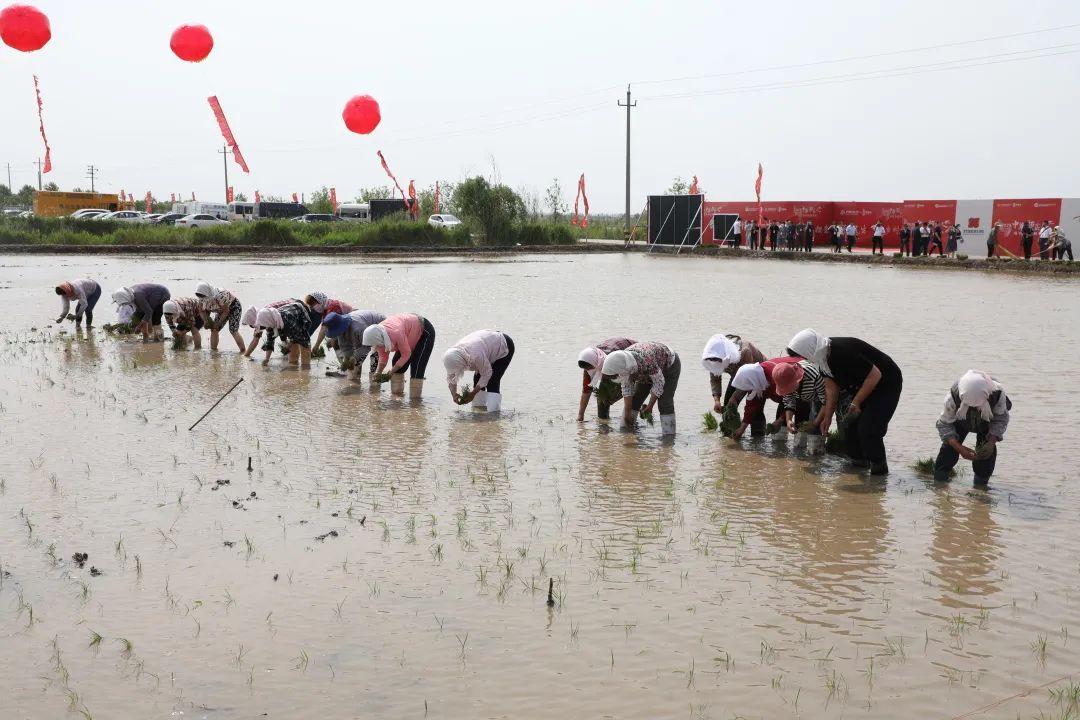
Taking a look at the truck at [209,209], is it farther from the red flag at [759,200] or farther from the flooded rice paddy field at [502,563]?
the flooded rice paddy field at [502,563]

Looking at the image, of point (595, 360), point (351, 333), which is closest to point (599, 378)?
point (595, 360)

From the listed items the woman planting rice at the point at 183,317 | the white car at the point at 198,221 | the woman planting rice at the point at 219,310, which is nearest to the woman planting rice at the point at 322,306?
the woman planting rice at the point at 219,310

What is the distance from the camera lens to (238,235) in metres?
46.1

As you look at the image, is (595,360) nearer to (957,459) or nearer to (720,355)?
(720,355)

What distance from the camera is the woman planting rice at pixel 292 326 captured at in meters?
12.6

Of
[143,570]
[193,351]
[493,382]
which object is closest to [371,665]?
[143,570]

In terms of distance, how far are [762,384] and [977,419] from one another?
175 cm

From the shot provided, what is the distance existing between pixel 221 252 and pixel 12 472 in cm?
3686

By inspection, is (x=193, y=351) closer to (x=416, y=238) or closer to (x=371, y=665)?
(x=371, y=665)

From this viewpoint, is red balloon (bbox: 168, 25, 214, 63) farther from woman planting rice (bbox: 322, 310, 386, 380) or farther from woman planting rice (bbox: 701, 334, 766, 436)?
woman planting rice (bbox: 701, 334, 766, 436)

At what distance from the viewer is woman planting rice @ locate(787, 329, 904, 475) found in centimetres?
756

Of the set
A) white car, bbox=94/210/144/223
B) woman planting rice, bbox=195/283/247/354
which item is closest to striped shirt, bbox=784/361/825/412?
woman planting rice, bbox=195/283/247/354

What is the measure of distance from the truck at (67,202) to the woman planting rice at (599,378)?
54.2 m

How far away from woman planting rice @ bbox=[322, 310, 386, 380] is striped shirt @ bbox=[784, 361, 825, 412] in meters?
5.29
